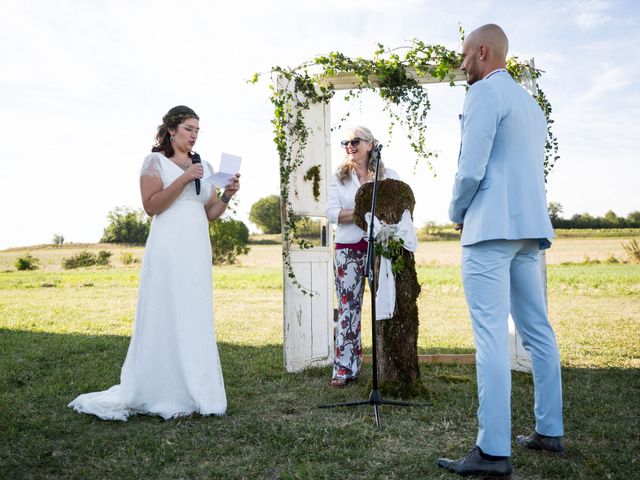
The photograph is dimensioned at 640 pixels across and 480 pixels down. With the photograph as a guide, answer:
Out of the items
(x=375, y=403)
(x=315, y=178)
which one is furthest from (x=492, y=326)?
(x=315, y=178)

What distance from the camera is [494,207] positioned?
2.96 meters

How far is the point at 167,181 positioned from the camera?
4.46m

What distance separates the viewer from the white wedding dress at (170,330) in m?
4.42

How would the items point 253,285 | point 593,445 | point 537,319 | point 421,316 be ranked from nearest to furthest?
point 537,319, point 593,445, point 421,316, point 253,285

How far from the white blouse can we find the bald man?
2099mm

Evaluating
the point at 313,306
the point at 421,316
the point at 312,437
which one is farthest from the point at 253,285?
the point at 312,437

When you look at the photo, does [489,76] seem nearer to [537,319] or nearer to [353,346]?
[537,319]

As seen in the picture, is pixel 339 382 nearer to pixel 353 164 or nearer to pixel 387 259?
pixel 387 259

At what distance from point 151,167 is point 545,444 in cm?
331

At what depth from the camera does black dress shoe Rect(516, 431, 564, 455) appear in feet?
11.3

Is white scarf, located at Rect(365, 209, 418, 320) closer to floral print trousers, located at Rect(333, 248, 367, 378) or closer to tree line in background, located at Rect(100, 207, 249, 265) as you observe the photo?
floral print trousers, located at Rect(333, 248, 367, 378)

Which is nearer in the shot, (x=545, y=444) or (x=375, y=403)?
(x=545, y=444)

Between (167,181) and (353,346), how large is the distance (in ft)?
7.61

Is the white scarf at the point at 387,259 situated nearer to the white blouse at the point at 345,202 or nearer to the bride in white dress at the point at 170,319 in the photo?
the white blouse at the point at 345,202
